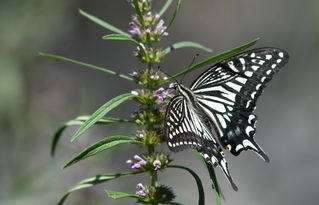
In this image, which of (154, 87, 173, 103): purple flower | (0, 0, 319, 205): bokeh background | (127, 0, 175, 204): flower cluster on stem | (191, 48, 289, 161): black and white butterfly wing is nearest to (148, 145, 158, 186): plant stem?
(127, 0, 175, 204): flower cluster on stem

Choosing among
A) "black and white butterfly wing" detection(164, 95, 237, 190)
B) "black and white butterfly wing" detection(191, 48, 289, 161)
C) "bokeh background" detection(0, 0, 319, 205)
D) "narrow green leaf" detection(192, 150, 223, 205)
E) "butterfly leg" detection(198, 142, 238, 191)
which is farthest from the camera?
"bokeh background" detection(0, 0, 319, 205)

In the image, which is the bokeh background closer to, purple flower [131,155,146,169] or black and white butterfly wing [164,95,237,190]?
black and white butterfly wing [164,95,237,190]

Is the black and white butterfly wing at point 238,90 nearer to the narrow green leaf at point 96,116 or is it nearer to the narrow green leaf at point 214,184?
the narrow green leaf at point 214,184

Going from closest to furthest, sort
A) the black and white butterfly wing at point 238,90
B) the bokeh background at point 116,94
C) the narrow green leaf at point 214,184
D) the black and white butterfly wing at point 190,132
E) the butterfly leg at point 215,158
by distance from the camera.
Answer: the narrow green leaf at point 214,184, the butterfly leg at point 215,158, the black and white butterfly wing at point 190,132, the black and white butterfly wing at point 238,90, the bokeh background at point 116,94

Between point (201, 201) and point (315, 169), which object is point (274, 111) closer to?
point (315, 169)

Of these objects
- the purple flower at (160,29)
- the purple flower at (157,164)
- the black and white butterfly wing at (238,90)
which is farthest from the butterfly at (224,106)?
the purple flower at (160,29)

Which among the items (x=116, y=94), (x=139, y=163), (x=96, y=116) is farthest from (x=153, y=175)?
(x=116, y=94)

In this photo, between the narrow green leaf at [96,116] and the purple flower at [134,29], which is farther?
the purple flower at [134,29]

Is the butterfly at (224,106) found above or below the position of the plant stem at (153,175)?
above

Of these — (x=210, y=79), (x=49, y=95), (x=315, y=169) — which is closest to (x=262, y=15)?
(x=315, y=169)
